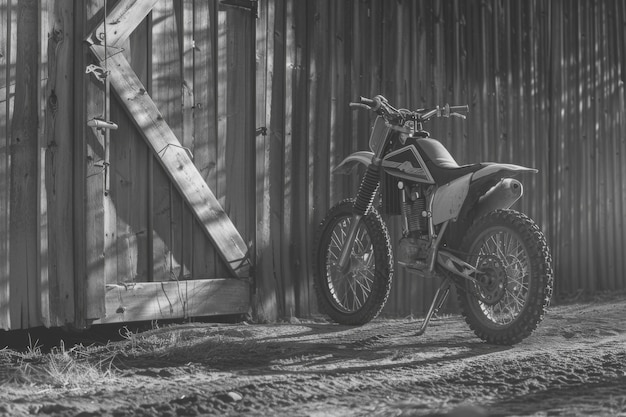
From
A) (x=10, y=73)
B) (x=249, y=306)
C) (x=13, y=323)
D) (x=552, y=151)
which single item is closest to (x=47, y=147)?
(x=10, y=73)

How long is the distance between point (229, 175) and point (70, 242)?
120 centimetres

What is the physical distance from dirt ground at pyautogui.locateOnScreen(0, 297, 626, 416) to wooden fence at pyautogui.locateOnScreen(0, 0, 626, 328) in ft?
1.91

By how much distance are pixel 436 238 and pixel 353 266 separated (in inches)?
36.4

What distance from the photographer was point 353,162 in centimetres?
586

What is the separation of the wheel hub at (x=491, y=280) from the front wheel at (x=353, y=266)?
0.93 m

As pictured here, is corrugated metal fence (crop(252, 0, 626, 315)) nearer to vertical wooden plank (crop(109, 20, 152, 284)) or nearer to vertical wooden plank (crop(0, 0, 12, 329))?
vertical wooden plank (crop(109, 20, 152, 284))

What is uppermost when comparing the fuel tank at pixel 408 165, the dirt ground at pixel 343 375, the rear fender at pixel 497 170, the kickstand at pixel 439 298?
the fuel tank at pixel 408 165

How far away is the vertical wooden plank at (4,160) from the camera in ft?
15.1

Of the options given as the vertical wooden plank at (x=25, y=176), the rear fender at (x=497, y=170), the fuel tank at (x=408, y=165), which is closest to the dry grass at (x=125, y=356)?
the vertical wooden plank at (x=25, y=176)

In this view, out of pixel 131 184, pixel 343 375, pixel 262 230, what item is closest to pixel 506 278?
pixel 343 375

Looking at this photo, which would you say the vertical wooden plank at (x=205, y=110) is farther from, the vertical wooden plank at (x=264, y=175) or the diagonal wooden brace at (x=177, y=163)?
the vertical wooden plank at (x=264, y=175)

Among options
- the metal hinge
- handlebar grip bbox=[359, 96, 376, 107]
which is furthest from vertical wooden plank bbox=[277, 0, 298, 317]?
handlebar grip bbox=[359, 96, 376, 107]

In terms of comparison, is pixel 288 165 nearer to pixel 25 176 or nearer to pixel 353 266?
pixel 353 266

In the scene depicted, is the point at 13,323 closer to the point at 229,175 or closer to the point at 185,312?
the point at 185,312
